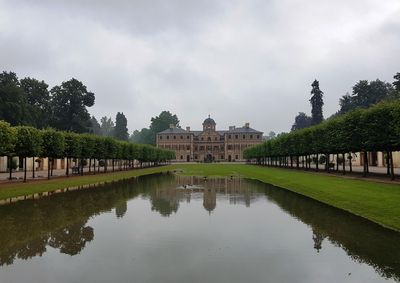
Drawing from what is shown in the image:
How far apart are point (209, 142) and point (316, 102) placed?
62.9 m

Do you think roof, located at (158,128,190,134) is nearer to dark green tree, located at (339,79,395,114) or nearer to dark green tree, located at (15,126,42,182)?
dark green tree, located at (339,79,395,114)

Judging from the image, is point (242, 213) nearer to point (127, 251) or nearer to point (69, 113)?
point (127, 251)

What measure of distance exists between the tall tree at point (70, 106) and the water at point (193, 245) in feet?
313

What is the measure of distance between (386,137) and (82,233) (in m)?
32.1

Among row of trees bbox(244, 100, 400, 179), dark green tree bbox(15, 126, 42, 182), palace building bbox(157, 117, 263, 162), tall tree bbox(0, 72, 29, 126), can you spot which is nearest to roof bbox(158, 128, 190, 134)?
palace building bbox(157, 117, 263, 162)

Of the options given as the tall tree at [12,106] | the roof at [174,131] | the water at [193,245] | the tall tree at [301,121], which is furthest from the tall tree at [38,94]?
the tall tree at [301,121]

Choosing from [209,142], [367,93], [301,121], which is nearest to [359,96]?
[367,93]

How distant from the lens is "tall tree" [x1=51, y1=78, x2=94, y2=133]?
11162 centimetres

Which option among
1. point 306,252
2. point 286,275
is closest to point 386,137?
point 306,252

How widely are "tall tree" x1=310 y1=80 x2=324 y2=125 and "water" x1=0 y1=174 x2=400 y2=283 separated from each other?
348 feet

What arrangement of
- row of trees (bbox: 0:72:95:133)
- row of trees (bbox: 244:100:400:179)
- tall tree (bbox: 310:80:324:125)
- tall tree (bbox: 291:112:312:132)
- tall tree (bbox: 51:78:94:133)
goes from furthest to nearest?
tall tree (bbox: 291:112:312:132) → tall tree (bbox: 310:80:324:125) → tall tree (bbox: 51:78:94:133) → row of trees (bbox: 0:72:95:133) → row of trees (bbox: 244:100:400:179)

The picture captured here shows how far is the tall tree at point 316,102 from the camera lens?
121800 millimetres

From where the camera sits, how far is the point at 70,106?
112562 mm

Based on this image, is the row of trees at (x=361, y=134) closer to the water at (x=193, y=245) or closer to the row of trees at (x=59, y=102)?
the water at (x=193, y=245)
